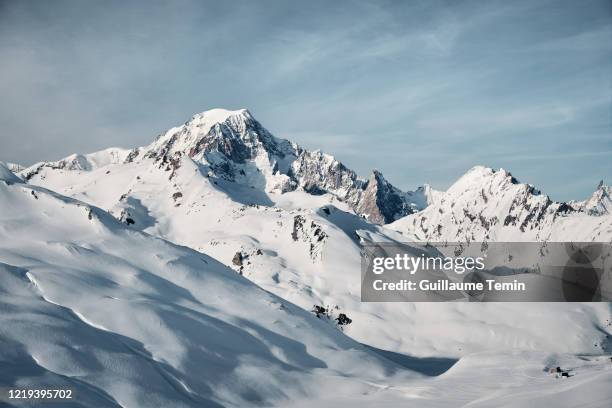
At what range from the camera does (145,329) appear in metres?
48.6

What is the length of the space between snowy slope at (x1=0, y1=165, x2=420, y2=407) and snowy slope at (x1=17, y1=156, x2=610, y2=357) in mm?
45289

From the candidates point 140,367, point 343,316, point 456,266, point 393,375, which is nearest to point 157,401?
point 140,367

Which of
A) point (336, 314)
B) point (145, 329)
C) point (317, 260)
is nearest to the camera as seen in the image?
point (145, 329)

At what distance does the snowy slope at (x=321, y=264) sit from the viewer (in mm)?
110438

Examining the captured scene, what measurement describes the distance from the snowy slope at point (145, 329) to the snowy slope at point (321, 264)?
4529 cm

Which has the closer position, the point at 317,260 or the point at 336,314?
the point at 336,314

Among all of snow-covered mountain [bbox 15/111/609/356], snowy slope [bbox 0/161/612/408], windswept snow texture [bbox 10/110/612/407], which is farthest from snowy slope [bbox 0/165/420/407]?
snow-covered mountain [bbox 15/111/609/356]

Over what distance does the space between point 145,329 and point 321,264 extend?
90.0 m

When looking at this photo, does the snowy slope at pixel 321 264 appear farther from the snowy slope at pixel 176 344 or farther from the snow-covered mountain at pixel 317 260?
the snowy slope at pixel 176 344

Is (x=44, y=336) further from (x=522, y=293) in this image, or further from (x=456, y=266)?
(x=456, y=266)

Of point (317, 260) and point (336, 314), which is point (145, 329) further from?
point (317, 260)

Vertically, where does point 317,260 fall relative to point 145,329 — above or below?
above

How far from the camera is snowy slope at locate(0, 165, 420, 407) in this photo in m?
38.8

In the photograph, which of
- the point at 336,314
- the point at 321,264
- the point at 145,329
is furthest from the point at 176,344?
A: the point at 321,264
